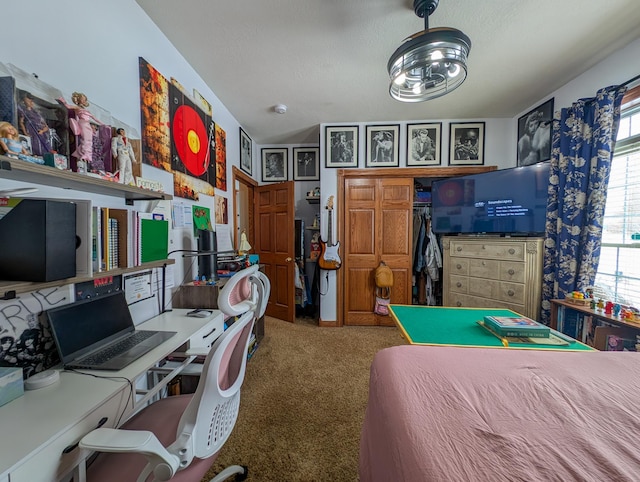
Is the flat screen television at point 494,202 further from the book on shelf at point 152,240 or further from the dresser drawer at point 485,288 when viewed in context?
the book on shelf at point 152,240

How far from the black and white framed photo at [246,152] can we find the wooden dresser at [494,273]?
2.68 metres

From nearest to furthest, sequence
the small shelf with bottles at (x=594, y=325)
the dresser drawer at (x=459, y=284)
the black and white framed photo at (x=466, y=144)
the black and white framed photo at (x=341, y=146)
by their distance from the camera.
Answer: the small shelf with bottles at (x=594, y=325), the dresser drawer at (x=459, y=284), the black and white framed photo at (x=466, y=144), the black and white framed photo at (x=341, y=146)

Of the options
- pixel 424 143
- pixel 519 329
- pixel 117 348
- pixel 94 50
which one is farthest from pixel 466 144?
pixel 117 348

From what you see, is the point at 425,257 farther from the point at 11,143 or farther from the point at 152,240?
the point at 11,143

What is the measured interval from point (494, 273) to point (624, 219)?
3.26 feet

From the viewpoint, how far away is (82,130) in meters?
1.02

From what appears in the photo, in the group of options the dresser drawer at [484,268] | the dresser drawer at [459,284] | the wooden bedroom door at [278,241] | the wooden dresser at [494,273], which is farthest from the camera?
the wooden bedroom door at [278,241]

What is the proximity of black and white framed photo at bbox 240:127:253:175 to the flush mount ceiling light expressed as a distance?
2023 mm

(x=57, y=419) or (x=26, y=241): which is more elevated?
(x=26, y=241)

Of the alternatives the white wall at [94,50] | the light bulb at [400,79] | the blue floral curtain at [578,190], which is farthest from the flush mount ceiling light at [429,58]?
the white wall at [94,50]

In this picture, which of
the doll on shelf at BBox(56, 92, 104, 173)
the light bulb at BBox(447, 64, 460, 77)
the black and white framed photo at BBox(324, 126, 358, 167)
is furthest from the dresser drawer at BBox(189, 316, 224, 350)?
the black and white framed photo at BBox(324, 126, 358, 167)

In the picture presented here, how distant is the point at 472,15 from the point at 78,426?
2671mm

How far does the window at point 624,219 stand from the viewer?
1.82 metres

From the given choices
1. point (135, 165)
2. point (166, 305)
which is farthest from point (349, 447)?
point (135, 165)
